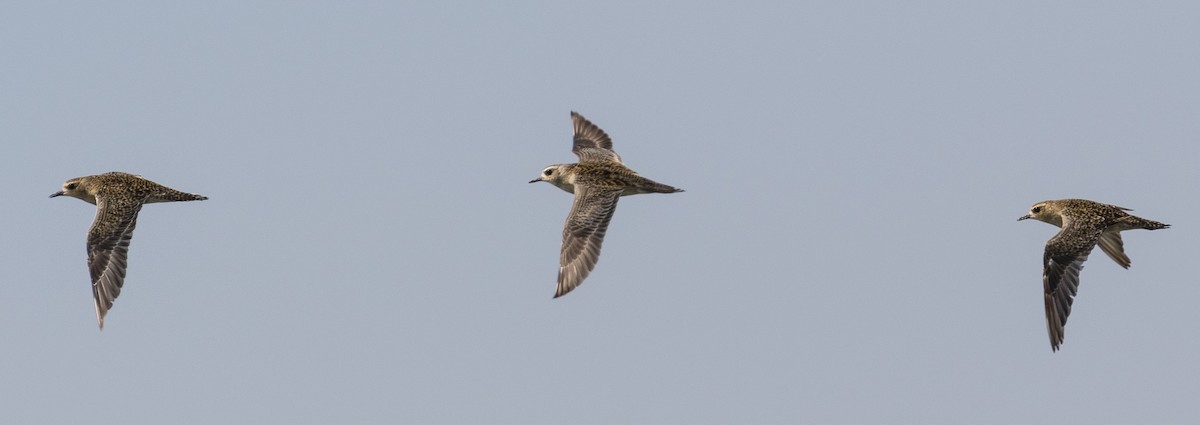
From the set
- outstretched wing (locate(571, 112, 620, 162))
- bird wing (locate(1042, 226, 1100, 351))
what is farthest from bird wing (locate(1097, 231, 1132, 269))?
outstretched wing (locate(571, 112, 620, 162))

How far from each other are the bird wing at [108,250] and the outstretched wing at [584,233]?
9.06 metres

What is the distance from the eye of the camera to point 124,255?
48750mm

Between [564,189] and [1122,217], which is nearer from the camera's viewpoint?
[1122,217]

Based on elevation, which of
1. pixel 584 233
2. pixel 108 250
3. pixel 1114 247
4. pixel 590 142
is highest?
pixel 590 142

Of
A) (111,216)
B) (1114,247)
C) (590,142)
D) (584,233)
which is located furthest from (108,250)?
(1114,247)

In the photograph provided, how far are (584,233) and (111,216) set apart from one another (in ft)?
32.2

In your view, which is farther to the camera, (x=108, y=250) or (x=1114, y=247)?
(x=1114, y=247)

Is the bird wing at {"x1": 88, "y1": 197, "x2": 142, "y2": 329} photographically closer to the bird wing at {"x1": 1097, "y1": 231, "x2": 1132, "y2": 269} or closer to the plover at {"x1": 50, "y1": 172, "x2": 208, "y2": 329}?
the plover at {"x1": 50, "y1": 172, "x2": 208, "y2": 329}

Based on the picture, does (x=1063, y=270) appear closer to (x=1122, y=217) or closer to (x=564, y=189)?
(x=1122, y=217)

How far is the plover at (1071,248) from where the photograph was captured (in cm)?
4759

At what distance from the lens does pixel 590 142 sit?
56.1 metres

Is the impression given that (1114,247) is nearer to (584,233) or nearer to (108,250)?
(584,233)

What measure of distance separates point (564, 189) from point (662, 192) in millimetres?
2852

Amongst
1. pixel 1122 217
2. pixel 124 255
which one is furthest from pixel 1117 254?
pixel 124 255
